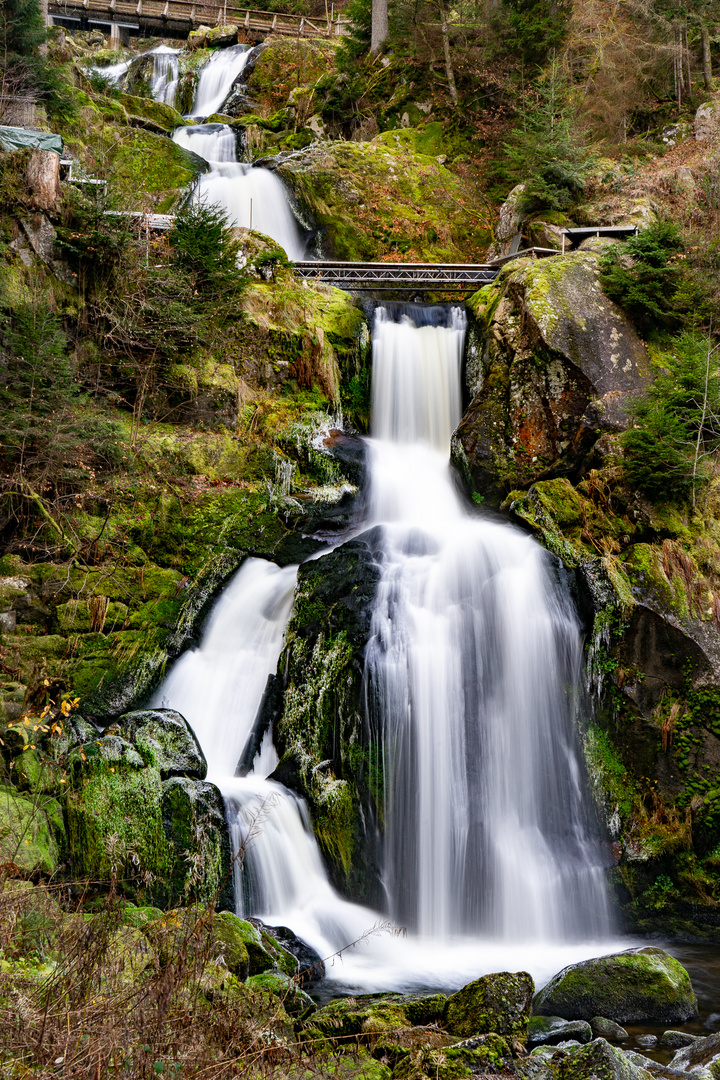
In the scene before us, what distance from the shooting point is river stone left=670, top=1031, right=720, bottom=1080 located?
5062 millimetres

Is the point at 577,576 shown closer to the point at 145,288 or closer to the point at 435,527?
the point at 435,527

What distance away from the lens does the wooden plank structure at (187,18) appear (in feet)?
99.2

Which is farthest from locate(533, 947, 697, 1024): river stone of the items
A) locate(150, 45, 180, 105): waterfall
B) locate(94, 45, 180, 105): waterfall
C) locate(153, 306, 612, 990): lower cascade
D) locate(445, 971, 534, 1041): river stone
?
locate(150, 45, 180, 105): waterfall

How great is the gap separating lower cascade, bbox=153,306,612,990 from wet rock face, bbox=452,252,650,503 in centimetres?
166

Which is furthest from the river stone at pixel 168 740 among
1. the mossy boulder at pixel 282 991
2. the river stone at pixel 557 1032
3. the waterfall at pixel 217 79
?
the waterfall at pixel 217 79

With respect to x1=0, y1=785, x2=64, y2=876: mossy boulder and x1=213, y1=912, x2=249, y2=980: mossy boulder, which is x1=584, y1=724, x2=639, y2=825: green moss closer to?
x1=213, y1=912, x2=249, y2=980: mossy boulder

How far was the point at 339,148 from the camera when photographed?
19641 mm

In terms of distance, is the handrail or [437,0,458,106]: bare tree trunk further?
the handrail

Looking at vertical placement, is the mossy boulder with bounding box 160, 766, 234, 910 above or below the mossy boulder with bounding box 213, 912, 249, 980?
above

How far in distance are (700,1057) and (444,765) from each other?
11.7ft

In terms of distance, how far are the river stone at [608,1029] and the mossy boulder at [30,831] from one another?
13.7 feet

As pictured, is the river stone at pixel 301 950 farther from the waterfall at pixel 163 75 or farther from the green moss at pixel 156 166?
the waterfall at pixel 163 75

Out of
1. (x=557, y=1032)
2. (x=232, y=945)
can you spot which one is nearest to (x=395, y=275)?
(x=232, y=945)

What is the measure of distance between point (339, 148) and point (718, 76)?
950 cm
